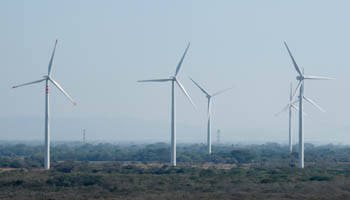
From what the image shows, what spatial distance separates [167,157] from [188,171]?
46977mm

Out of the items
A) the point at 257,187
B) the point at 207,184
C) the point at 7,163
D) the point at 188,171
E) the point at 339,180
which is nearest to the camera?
the point at 257,187

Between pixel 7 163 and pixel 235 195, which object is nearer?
pixel 235 195

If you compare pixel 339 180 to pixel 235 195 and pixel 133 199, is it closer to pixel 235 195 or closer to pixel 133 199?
pixel 235 195

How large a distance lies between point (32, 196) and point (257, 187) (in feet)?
55.5

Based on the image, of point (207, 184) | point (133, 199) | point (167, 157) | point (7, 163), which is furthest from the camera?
point (167, 157)

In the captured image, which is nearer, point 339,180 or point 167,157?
point 339,180

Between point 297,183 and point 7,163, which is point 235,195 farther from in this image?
point 7,163

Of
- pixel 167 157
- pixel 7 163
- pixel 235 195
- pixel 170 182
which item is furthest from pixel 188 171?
pixel 167 157

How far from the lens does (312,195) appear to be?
4328 cm

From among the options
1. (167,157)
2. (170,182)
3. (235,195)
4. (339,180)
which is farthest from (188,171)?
(167,157)

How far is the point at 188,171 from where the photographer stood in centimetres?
6662

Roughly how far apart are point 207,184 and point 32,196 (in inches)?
594

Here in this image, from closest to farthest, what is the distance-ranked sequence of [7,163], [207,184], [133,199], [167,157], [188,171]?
[133,199] → [207,184] → [188,171] → [7,163] → [167,157]

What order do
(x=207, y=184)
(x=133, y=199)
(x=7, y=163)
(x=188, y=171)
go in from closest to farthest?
(x=133, y=199)
(x=207, y=184)
(x=188, y=171)
(x=7, y=163)
